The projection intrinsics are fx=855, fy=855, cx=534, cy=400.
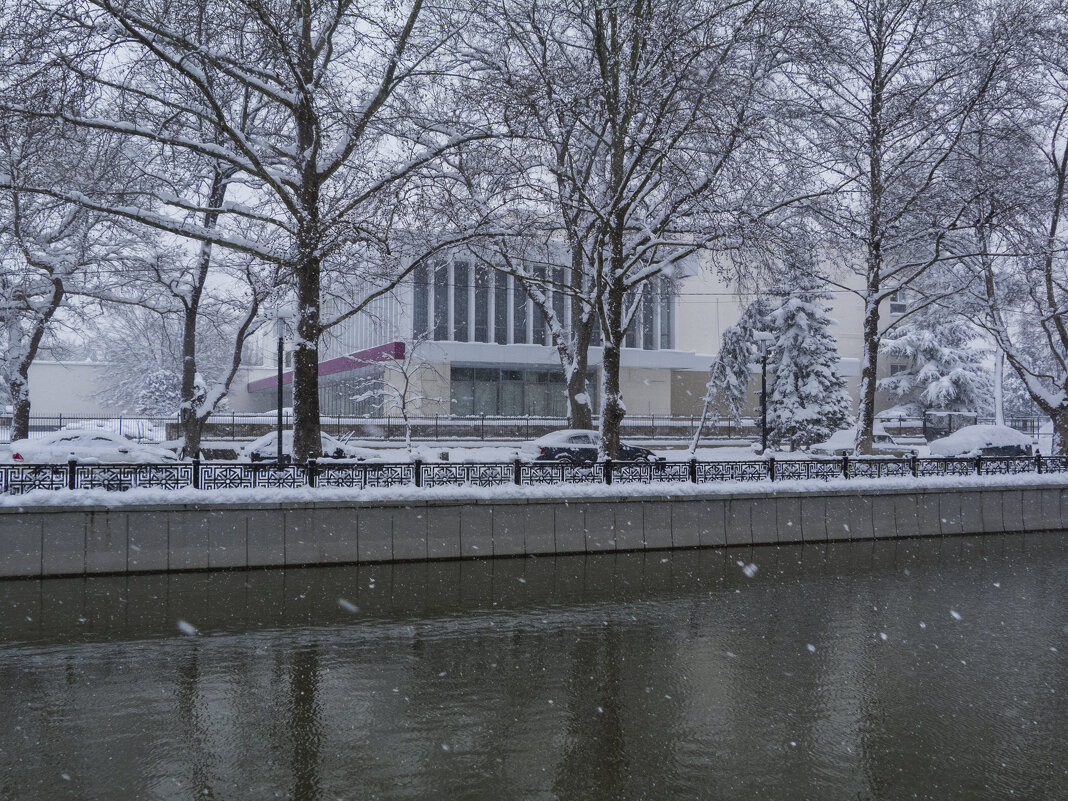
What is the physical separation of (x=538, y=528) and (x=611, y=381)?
4502mm

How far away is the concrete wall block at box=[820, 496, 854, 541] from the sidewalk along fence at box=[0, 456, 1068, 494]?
0.56m

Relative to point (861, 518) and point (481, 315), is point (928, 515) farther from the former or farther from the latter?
point (481, 315)

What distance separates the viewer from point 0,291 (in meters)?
23.6

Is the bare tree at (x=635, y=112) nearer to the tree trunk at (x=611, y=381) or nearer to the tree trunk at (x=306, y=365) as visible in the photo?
the tree trunk at (x=611, y=381)

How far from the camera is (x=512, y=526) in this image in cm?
1514

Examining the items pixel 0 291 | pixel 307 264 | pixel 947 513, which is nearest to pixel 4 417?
pixel 0 291

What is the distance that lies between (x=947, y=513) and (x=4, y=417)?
133 ft

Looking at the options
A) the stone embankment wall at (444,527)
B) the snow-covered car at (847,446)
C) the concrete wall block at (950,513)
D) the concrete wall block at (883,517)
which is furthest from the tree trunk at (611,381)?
the snow-covered car at (847,446)

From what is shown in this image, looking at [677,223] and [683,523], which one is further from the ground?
[677,223]

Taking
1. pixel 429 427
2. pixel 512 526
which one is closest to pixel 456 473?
pixel 512 526

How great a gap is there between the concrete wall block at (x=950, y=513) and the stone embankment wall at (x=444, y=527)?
0.02m

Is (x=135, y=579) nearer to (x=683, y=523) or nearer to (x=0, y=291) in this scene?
(x=683, y=523)

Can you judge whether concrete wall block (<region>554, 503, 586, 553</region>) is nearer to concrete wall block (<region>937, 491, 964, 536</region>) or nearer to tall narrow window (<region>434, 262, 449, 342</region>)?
concrete wall block (<region>937, 491, 964, 536</region>)

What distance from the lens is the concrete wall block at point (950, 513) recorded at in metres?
18.8
